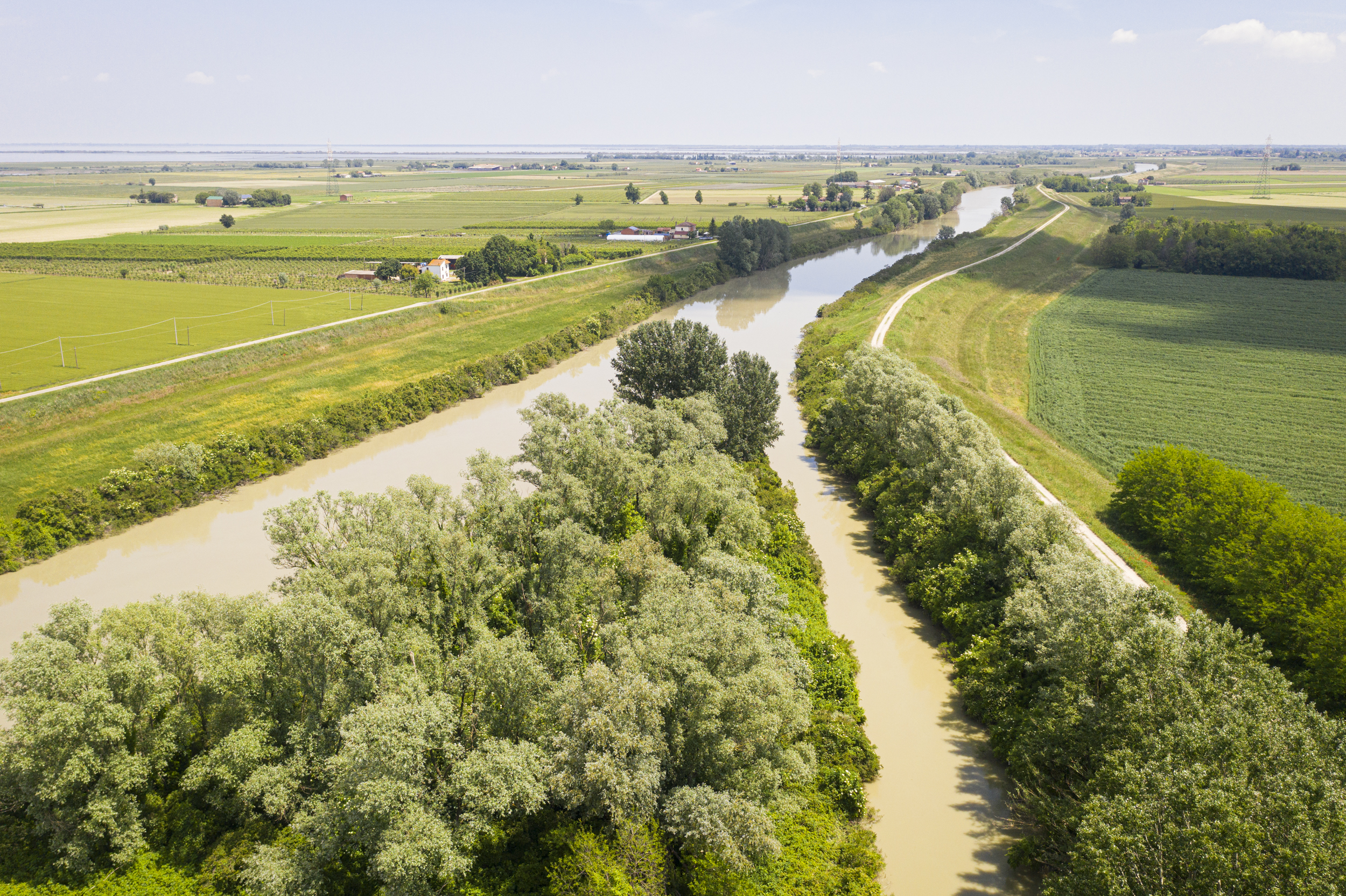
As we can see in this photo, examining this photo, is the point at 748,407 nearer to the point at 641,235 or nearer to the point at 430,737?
the point at 430,737

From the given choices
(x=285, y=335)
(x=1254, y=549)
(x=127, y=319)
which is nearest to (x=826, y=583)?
(x=1254, y=549)

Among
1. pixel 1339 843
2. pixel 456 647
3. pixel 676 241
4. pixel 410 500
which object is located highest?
pixel 676 241

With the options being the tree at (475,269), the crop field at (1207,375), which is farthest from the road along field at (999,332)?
the tree at (475,269)

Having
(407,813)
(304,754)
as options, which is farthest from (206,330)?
(407,813)

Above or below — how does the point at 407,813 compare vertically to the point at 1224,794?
below

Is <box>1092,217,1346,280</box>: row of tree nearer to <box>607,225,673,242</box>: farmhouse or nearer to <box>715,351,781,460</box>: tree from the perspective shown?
<box>607,225,673,242</box>: farmhouse

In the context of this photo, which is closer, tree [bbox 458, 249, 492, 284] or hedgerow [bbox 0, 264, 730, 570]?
hedgerow [bbox 0, 264, 730, 570]

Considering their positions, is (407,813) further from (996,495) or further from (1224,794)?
(996,495)

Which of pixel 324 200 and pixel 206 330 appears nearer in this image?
pixel 206 330

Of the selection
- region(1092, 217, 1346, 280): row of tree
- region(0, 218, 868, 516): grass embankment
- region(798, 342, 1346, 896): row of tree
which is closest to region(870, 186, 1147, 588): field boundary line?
region(798, 342, 1346, 896): row of tree
